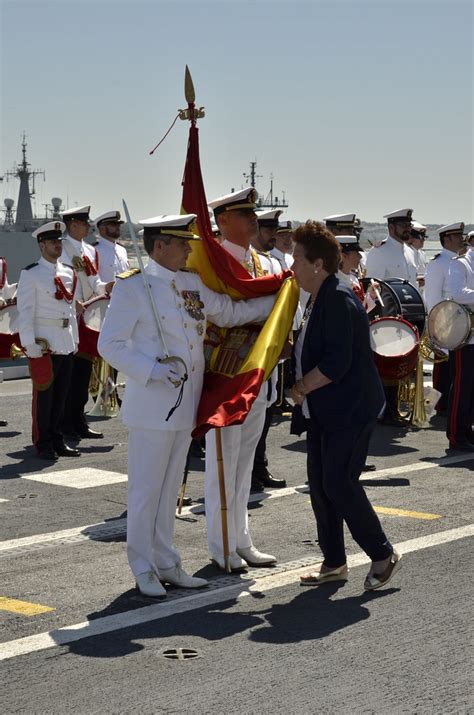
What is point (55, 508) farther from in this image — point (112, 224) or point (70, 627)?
point (112, 224)

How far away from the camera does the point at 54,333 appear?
1134 cm

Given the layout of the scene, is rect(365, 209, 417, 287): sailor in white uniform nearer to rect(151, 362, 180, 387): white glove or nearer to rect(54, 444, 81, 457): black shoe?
rect(54, 444, 81, 457): black shoe

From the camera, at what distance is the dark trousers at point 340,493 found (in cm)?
659

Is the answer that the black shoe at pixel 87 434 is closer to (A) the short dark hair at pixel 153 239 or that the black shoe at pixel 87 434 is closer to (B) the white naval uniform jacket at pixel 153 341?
(B) the white naval uniform jacket at pixel 153 341

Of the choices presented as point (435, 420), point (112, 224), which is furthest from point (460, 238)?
point (112, 224)

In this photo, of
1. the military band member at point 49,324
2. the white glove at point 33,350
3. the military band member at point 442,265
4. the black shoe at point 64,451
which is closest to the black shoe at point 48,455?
the military band member at point 49,324

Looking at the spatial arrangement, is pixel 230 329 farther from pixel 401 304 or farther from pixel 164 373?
pixel 401 304

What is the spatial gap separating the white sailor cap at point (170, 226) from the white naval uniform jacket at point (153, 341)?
175mm

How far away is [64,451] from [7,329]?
266 centimetres

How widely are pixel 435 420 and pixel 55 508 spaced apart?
5.67 metres

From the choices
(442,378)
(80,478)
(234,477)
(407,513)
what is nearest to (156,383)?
(234,477)

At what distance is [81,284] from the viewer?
504 inches

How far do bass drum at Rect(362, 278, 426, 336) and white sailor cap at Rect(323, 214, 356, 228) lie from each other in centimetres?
110

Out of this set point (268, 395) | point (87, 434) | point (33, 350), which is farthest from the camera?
point (87, 434)
